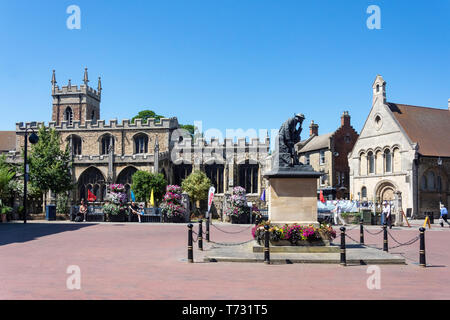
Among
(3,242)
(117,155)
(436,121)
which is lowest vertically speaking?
(3,242)

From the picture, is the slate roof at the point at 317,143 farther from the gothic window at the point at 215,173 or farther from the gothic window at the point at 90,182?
the gothic window at the point at 90,182

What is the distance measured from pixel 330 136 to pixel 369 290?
133 ft

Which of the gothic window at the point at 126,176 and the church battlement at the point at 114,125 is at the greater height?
the church battlement at the point at 114,125

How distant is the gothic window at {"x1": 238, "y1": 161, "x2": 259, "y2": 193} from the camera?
44906mm

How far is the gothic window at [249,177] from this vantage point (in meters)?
44.9

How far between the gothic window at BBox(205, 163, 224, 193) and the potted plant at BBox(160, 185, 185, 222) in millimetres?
16466

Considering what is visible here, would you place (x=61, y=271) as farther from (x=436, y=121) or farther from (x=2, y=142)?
(x=2, y=142)

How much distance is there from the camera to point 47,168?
112 feet

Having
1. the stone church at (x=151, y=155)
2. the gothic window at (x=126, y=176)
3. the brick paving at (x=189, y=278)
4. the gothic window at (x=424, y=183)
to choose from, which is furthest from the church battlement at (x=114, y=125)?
the brick paving at (x=189, y=278)

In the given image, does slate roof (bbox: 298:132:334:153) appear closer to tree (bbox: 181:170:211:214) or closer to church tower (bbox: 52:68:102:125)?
tree (bbox: 181:170:211:214)

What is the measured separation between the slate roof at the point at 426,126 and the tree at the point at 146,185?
75.3 feet

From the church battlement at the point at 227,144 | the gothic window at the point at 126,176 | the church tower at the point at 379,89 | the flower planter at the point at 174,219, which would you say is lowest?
the flower planter at the point at 174,219
